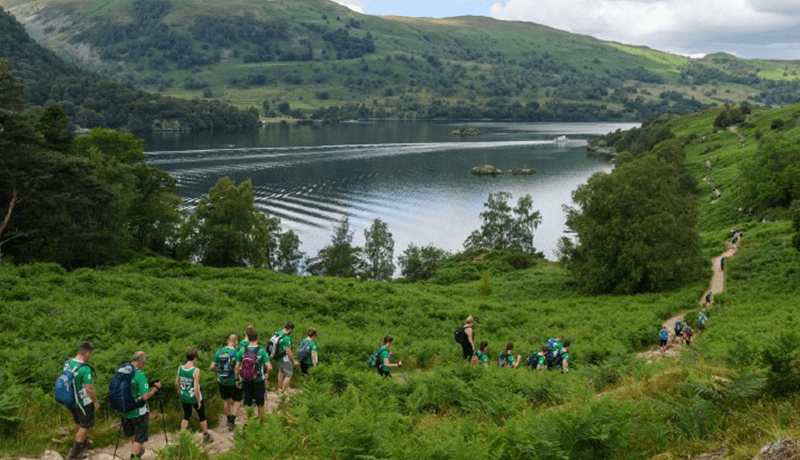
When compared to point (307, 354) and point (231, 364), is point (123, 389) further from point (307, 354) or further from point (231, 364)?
point (307, 354)

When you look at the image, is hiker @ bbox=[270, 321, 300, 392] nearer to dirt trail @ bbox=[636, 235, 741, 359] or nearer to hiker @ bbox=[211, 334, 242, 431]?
hiker @ bbox=[211, 334, 242, 431]

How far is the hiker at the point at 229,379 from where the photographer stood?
15.2 m

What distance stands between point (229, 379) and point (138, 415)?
8.51ft

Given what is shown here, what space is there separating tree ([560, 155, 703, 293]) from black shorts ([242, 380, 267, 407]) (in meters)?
38.7

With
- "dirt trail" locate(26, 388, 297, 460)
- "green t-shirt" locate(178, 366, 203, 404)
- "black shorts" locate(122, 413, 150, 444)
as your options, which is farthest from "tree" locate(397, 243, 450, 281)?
"black shorts" locate(122, 413, 150, 444)

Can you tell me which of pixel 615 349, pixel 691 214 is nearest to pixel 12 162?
pixel 615 349

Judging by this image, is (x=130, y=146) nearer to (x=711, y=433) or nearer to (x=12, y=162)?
(x=12, y=162)

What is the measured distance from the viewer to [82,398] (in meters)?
12.7

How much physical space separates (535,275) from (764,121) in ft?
338

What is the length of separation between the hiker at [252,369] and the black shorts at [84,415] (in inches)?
133

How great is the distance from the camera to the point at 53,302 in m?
28.9

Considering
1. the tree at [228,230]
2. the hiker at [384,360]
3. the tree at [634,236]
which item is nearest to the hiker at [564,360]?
the hiker at [384,360]

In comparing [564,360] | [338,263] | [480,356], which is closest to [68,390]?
[480,356]

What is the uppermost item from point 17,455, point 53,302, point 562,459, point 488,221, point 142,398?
point 562,459
